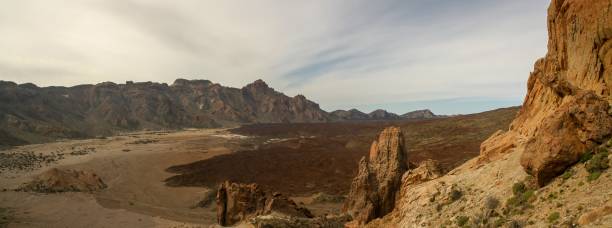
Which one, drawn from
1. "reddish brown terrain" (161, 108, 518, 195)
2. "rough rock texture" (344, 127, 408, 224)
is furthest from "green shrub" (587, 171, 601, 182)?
"reddish brown terrain" (161, 108, 518, 195)

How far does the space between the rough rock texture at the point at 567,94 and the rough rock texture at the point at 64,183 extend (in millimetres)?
39708

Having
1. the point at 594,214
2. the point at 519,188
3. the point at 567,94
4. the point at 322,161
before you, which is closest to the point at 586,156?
the point at 519,188

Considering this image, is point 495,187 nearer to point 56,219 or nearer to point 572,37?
point 572,37

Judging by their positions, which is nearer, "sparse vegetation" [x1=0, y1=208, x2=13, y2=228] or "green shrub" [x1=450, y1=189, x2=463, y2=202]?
"green shrub" [x1=450, y1=189, x2=463, y2=202]

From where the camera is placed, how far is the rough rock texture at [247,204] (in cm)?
2341

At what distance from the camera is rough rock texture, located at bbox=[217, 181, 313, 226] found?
76.8 feet

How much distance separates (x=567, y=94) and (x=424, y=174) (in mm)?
6397

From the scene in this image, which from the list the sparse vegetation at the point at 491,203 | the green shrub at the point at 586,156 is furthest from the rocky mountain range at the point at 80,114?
the green shrub at the point at 586,156

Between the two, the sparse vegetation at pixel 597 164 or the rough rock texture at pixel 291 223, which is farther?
the rough rock texture at pixel 291 223

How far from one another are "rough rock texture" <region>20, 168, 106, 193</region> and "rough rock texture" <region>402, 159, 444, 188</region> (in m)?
35.8

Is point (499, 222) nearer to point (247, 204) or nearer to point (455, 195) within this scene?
point (455, 195)

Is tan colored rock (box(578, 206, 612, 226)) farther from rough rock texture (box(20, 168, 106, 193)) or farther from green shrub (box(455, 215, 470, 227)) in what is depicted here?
rough rock texture (box(20, 168, 106, 193))

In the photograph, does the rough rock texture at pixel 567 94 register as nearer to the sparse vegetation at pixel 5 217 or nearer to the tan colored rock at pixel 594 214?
the tan colored rock at pixel 594 214

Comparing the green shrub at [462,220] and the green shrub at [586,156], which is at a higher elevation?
the green shrub at [586,156]
